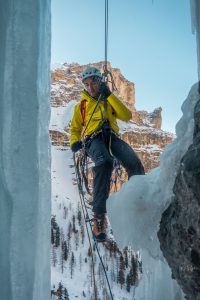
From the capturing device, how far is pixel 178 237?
4.03 meters

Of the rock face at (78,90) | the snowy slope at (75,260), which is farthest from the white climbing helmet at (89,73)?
the rock face at (78,90)

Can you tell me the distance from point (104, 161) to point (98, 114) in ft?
2.15

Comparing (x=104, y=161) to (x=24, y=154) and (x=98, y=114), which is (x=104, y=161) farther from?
(x=24, y=154)

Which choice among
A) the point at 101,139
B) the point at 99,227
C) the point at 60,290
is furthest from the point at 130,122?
the point at 99,227

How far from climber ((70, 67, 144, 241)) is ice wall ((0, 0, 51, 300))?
29.5 inches

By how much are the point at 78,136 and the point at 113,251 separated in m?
61.7

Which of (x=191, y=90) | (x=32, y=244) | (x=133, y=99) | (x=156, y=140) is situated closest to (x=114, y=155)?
(x=191, y=90)

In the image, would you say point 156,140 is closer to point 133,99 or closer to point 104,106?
point 133,99

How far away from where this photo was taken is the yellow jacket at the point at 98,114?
514cm

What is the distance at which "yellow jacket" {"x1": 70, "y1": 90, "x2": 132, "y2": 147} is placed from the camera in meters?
5.14

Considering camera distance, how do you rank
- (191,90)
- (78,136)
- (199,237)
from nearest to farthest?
(199,237) → (191,90) → (78,136)

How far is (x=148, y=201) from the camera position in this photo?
201 inches

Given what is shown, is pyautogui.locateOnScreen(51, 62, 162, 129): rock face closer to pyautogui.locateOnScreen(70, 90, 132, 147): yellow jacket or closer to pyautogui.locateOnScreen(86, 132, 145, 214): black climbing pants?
pyautogui.locateOnScreen(70, 90, 132, 147): yellow jacket

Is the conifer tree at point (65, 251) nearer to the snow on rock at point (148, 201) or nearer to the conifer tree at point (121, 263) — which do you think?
the conifer tree at point (121, 263)
